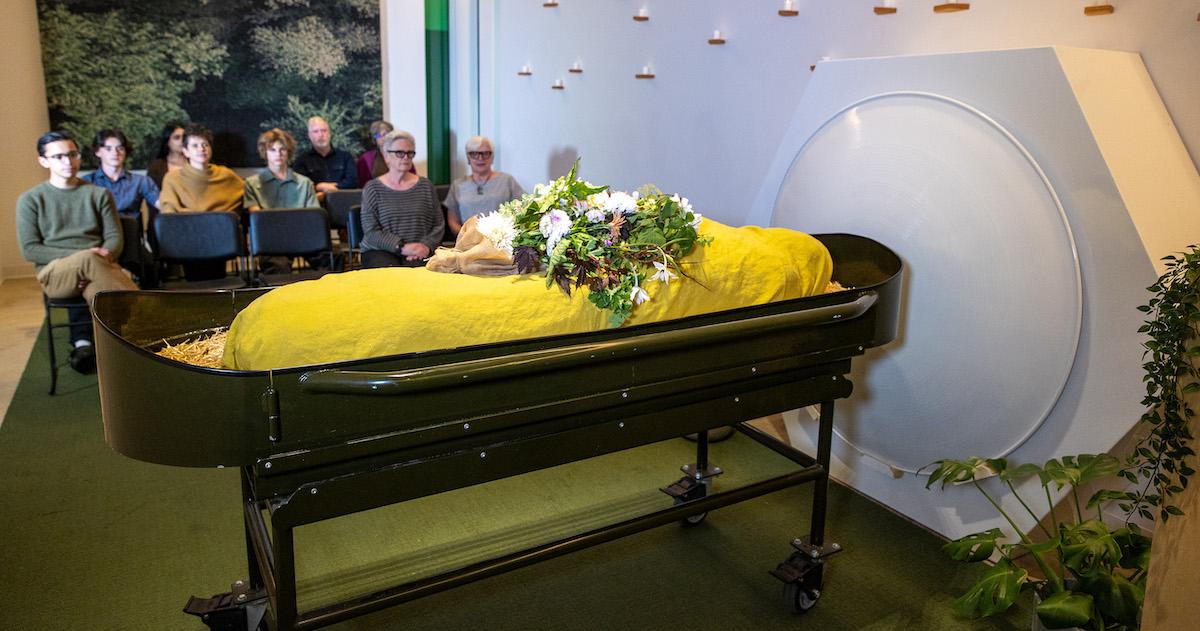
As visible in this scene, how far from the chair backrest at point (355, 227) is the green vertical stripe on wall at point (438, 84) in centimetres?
327

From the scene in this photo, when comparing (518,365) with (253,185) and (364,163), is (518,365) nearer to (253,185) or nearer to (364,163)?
(253,185)

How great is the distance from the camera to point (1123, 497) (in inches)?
104

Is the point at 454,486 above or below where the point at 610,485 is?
above

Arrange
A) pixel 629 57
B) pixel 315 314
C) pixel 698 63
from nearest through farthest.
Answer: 1. pixel 315 314
2. pixel 698 63
3. pixel 629 57

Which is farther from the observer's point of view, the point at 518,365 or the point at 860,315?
the point at 860,315

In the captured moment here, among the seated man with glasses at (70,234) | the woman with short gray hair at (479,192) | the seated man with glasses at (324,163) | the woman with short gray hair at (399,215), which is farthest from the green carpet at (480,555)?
the seated man with glasses at (324,163)

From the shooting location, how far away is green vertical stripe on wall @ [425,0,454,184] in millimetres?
8977

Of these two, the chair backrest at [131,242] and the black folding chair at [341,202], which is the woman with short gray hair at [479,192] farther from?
the chair backrest at [131,242]

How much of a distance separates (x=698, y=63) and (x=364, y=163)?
4.89m

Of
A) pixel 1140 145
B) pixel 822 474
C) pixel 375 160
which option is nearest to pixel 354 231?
pixel 375 160

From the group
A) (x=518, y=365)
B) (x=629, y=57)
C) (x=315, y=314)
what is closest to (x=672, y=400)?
(x=518, y=365)

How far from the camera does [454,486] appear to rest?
7.70 feet

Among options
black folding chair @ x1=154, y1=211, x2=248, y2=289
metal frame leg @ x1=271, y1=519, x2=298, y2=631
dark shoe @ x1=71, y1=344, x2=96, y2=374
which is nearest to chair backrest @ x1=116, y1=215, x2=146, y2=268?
black folding chair @ x1=154, y1=211, x2=248, y2=289

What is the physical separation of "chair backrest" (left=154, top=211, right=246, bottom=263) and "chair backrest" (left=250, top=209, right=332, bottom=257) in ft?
0.42
